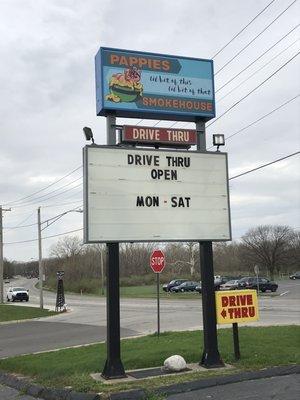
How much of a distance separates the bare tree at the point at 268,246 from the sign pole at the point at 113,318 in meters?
112

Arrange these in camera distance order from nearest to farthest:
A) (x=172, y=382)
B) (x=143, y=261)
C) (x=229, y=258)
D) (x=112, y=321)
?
(x=172, y=382)
(x=112, y=321)
(x=143, y=261)
(x=229, y=258)

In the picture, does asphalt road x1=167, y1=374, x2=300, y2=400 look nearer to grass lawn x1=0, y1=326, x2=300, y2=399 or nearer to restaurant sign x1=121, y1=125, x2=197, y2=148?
grass lawn x1=0, y1=326, x2=300, y2=399

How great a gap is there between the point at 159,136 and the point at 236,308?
3.67 metres

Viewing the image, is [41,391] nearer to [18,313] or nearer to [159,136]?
[159,136]

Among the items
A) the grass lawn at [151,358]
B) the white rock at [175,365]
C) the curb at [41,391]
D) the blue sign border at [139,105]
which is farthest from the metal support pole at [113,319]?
the blue sign border at [139,105]

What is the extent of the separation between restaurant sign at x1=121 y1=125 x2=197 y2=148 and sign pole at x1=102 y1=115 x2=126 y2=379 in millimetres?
2104

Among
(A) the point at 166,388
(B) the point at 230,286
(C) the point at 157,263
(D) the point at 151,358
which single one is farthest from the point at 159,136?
(B) the point at 230,286

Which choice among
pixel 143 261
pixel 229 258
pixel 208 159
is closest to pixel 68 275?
pixel 143 261

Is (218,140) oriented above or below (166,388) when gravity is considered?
above

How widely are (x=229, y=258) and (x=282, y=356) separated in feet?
447

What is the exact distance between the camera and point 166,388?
27.3 ft

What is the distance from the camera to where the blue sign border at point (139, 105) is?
10398 millimetres

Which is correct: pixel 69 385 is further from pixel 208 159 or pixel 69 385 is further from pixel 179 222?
pixel 208 159

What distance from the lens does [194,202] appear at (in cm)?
1087
